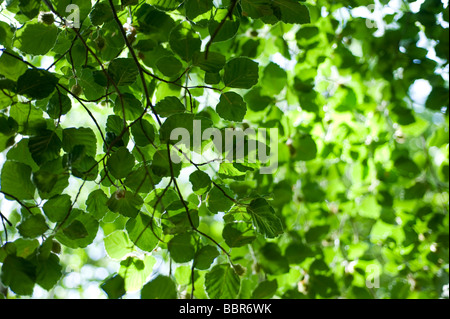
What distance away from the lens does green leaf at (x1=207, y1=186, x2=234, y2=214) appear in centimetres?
66

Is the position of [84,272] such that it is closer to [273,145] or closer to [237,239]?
[273,145]

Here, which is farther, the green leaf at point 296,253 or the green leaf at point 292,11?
the green leaf at point 296,253

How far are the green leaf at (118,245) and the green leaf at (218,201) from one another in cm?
17

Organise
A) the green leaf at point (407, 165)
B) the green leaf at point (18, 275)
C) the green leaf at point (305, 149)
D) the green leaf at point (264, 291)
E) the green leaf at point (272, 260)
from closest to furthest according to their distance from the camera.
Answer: the green leaf at point (18, 275) → the green leaf at point (264, 291) → the green leaf at point (272, 260) → the green leaf at point (305, 149) → the green leaf at point (407, 165)

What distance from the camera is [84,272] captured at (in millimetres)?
2656

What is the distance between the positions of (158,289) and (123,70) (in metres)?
0.37

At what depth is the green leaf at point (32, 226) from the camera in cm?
55

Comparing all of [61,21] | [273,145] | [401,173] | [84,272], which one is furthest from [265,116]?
[84,272]

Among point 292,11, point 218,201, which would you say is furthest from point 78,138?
point 292,11

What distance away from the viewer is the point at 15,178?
1.87 feet

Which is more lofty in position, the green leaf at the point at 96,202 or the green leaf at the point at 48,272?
the green leaf at the point at 96,202

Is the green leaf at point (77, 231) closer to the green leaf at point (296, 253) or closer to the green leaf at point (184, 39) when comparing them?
the green leaf at point (184, 39)

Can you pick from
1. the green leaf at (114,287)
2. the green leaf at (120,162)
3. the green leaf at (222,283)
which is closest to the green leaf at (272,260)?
the green leaf at (222,283)

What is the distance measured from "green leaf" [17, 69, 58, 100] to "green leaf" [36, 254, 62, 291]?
0.81 ft
